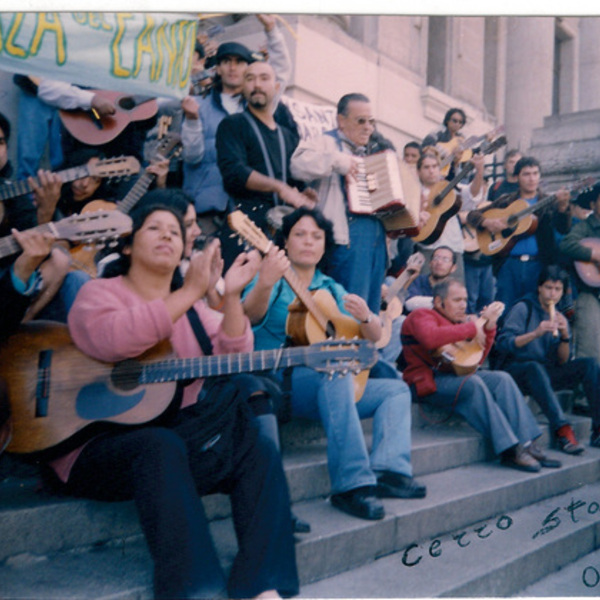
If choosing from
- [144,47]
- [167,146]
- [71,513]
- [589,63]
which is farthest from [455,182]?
[71,513]

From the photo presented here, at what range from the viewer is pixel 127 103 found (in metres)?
3.12

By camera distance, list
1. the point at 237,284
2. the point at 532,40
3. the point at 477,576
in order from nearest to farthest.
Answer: the point at 237,284
the point at 477,576
the point at 532,40

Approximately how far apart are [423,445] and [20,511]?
196 centimetres

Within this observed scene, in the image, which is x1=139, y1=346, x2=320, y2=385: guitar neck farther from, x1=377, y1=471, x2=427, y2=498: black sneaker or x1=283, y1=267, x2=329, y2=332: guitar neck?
x1=377, y1=471, x2=427, y2=498: black sneaker

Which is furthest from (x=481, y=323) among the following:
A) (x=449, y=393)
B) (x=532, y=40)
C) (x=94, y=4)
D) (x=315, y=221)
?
(x=94, y=4)

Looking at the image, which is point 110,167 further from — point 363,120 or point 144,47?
point 363,120

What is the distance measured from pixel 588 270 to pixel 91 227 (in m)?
3.16

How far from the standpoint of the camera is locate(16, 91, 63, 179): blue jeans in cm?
295

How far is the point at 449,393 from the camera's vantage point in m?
3.68

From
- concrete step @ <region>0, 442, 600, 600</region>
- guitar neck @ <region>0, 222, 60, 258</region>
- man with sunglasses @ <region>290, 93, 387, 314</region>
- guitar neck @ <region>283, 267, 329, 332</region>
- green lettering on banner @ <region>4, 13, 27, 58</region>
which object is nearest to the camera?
concrete step @ <region>0, 442, 600, 600</region>

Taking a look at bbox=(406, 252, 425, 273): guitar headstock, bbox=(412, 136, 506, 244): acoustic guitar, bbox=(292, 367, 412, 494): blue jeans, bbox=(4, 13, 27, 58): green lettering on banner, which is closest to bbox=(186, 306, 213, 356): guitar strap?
bbox=(292, 367, 412, 494): blue jeans

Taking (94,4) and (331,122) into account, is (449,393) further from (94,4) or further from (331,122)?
(94,4)

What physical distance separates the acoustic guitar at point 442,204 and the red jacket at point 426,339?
0.54m

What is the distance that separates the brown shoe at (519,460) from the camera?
353cm
